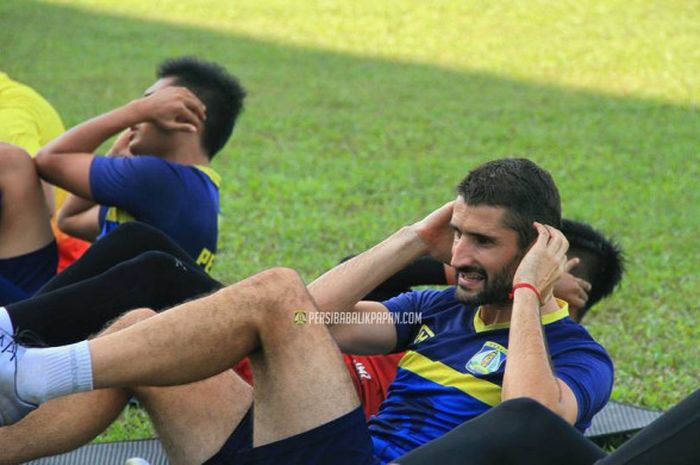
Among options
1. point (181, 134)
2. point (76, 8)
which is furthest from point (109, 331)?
point (76, 8)

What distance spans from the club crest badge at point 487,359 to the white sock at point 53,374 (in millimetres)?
1302

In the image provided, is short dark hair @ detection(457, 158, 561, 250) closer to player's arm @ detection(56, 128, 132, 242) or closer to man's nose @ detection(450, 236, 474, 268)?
man's nose @ detection(450, 236, 474, 268)

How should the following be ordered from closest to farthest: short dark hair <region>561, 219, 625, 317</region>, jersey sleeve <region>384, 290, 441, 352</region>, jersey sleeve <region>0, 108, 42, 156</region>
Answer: jersey sleeve <region>384, 290, 441, 352</region> → short dark hair <region>561, 219, 625, 317</region> → jersey sleeve <region>0, 108, 42, 156</region>

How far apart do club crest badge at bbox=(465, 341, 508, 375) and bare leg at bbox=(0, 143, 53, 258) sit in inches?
104

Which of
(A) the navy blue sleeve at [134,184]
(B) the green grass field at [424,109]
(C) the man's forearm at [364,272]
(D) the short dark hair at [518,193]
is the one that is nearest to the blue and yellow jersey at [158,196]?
A: (A) the navy blue sleeve at [134,184]

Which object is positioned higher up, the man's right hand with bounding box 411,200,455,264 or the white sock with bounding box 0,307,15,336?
the man's right hand with bounding box 411,200,455,264

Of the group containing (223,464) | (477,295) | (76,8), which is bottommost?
(76,8)

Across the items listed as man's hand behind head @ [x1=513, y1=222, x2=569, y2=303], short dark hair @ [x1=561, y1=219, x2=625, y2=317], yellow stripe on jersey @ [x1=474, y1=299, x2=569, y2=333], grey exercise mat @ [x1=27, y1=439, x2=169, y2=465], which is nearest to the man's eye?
man's hand behind head @ [x1=513, y1=222, x2=569, y2=303]

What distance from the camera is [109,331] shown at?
4.14 m

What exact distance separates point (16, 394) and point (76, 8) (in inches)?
617

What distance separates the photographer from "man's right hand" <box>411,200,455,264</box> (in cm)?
480

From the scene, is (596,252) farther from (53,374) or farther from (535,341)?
(53,374)

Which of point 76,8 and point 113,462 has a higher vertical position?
point 113,462

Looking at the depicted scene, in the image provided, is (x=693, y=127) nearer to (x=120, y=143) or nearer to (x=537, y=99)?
(x=537, y=99)
